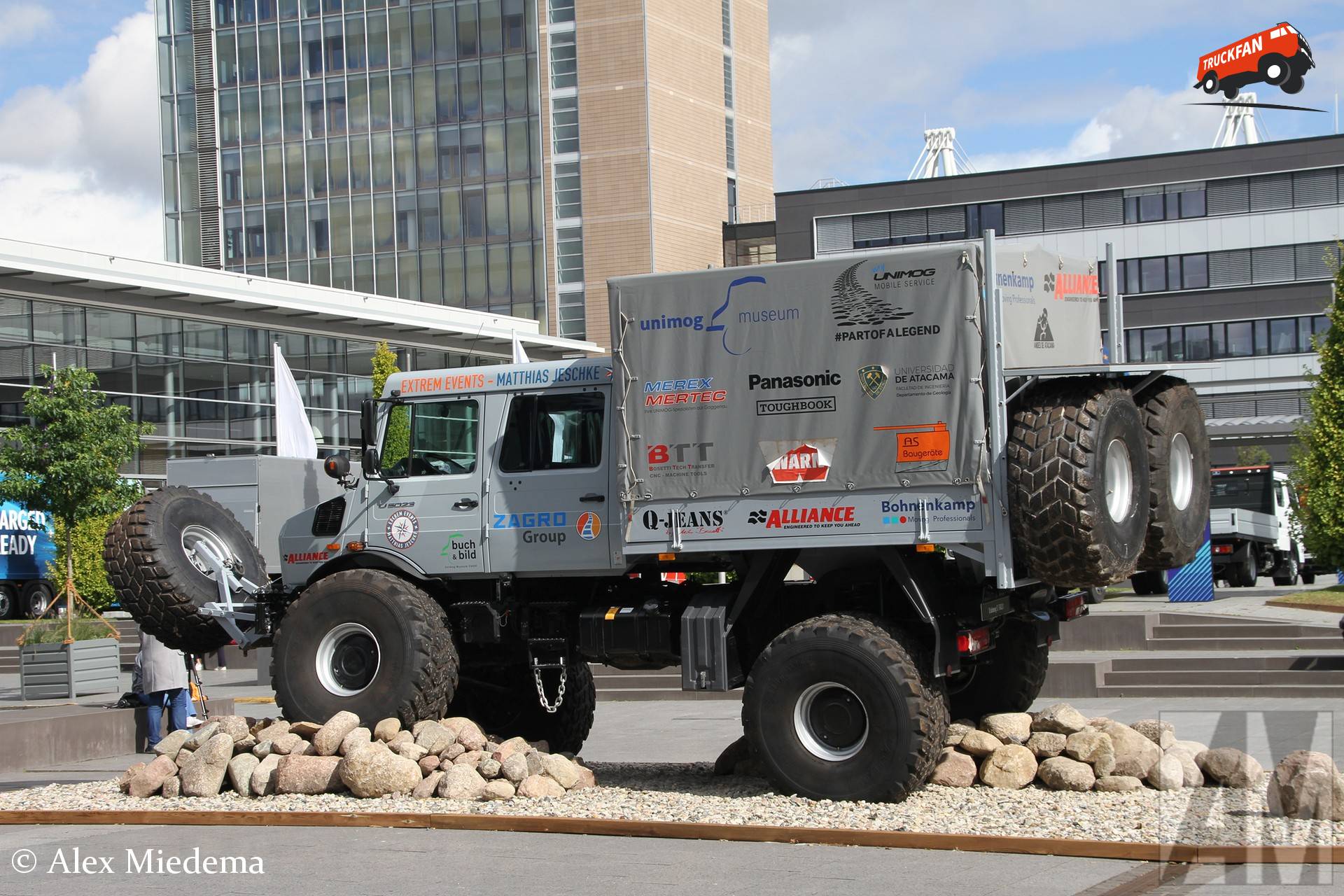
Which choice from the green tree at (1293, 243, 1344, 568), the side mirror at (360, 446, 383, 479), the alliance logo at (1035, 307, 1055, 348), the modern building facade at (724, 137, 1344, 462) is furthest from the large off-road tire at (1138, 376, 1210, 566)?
the modern building facade at (724, 137, 1344, 462)

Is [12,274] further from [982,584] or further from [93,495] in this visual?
[982,584]

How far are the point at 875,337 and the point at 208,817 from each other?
5471mm

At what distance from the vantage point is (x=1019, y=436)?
31.1 feet

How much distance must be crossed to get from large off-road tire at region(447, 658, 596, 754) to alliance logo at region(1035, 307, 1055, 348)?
4.85 m

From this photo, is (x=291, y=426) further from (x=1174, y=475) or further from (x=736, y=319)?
(x=1174, y=475)

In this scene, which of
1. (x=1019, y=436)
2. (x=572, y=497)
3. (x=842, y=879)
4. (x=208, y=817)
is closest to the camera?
(x=842, y=879)

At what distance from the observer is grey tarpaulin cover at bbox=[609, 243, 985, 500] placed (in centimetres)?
974

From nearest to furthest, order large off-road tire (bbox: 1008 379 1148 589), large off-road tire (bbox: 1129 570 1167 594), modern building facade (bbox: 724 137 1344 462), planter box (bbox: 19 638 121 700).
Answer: large off-road tire (bbox: 1008 379 1148 589) < planter box (bbox: 19 638 121 700) < large off-road tire (bbox: 1129 570 1167 594) < modern building facade (bbox: 724 137 1344 462)

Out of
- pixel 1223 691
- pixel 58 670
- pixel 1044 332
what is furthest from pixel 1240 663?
pixel 58 670

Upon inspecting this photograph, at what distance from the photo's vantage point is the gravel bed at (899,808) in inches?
340

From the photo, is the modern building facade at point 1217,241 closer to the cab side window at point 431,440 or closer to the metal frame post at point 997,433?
the cab side window at point 431,440

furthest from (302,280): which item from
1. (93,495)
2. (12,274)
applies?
(93,495)

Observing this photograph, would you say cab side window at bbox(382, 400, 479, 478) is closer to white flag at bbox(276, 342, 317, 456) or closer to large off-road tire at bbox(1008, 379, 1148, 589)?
large off-road tire at bbox(1008, 379, 1148, 589)

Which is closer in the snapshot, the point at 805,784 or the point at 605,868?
the point at 605,868
